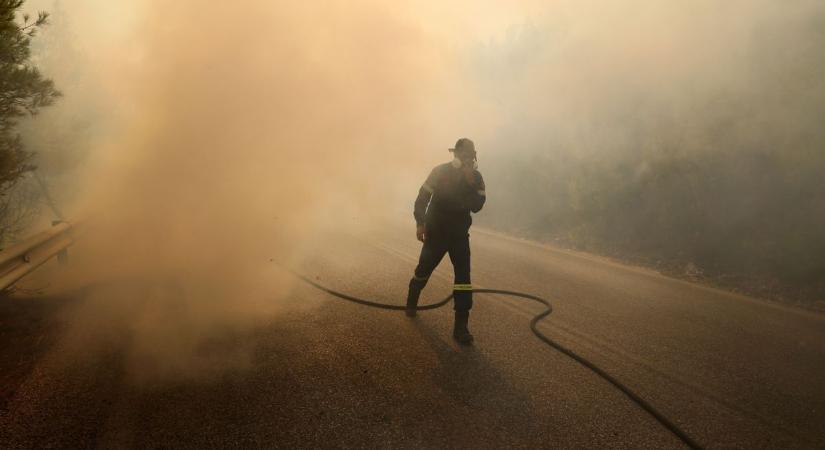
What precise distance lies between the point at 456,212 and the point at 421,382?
1.63 metres

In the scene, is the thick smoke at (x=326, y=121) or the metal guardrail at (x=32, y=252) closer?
the metal guardrail at (x=32, y=252)

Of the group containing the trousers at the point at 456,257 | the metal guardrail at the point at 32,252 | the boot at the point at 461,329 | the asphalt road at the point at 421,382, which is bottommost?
the asphalt road at the point at 421,382

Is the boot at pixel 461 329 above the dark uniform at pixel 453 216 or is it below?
below

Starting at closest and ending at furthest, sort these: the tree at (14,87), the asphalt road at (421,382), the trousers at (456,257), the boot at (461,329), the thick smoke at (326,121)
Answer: the asphalt road at (421,382)
the boot at (461,329)
the trousers at (456,257)
the tree at (14,87)
the thick smoke at (326,121)

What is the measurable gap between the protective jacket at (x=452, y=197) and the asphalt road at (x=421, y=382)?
1.03 meters

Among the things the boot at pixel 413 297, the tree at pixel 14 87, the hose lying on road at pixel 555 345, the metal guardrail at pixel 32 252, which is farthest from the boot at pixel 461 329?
the tree at pixel 14 87

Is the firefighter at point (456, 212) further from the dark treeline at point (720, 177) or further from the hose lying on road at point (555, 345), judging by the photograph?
the dark treeline at point (720, 177)

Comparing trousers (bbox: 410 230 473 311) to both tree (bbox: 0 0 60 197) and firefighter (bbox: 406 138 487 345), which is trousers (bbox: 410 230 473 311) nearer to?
firefighter (bbox: 406 138 487 345)

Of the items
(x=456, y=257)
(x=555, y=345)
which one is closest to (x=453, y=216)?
(x=456, y=257)

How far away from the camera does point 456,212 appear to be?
404 cm

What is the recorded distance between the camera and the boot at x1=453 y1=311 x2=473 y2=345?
381 cm

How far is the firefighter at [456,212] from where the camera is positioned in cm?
395

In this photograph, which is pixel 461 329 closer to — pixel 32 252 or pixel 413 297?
pixel 413 297

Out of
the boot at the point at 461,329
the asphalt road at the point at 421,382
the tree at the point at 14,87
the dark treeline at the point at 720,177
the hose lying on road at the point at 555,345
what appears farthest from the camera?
the dark treeline at the point at 720,177
